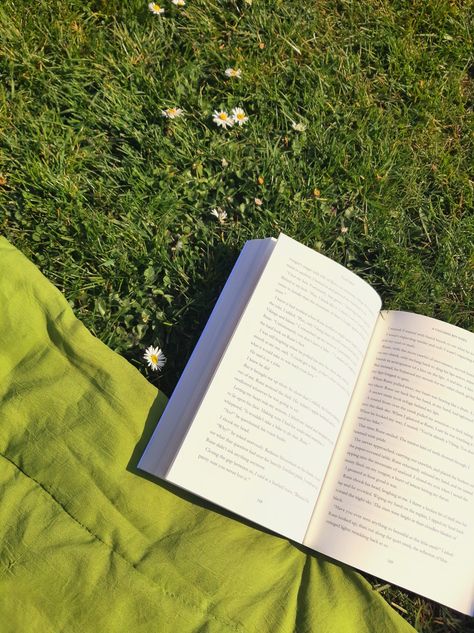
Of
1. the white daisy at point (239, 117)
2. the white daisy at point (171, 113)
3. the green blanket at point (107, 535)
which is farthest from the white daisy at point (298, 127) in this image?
the green blanket at point (107, 535)

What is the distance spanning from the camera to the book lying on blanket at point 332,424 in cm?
129

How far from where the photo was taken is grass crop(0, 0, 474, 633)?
1.69m

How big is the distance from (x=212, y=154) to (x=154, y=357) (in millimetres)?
656

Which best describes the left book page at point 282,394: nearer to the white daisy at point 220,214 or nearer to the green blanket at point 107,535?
the green blanket at point 107,535

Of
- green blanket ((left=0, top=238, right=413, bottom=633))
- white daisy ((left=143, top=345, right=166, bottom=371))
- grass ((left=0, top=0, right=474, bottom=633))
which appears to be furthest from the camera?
grass ((left=0, top=0, right=474, bottom=633))

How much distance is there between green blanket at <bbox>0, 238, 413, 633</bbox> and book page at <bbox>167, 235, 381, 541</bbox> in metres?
0.09

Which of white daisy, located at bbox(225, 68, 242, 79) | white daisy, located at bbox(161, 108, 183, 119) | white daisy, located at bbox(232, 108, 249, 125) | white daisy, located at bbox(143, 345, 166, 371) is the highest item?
white daisy, located at bbox(225, 68, 242, 79)

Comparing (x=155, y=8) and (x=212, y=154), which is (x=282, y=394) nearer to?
(x=212, y=154)

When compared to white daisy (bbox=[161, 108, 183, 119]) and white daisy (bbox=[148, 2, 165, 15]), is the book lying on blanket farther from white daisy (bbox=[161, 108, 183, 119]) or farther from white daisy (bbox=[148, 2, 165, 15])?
white daisy (bbox=[148, 2, 165, 15])

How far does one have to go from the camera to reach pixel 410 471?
4.42 ft

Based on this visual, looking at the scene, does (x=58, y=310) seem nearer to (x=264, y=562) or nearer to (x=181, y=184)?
(x=181, y=184)

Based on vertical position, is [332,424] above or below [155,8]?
below

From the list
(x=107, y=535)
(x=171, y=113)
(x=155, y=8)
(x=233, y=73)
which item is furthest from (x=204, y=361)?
(x=155, y=8)

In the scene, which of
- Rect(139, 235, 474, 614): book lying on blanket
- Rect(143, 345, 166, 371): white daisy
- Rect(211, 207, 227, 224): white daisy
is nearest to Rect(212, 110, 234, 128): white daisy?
Rect(211, 207, 227, 224): white daisy
